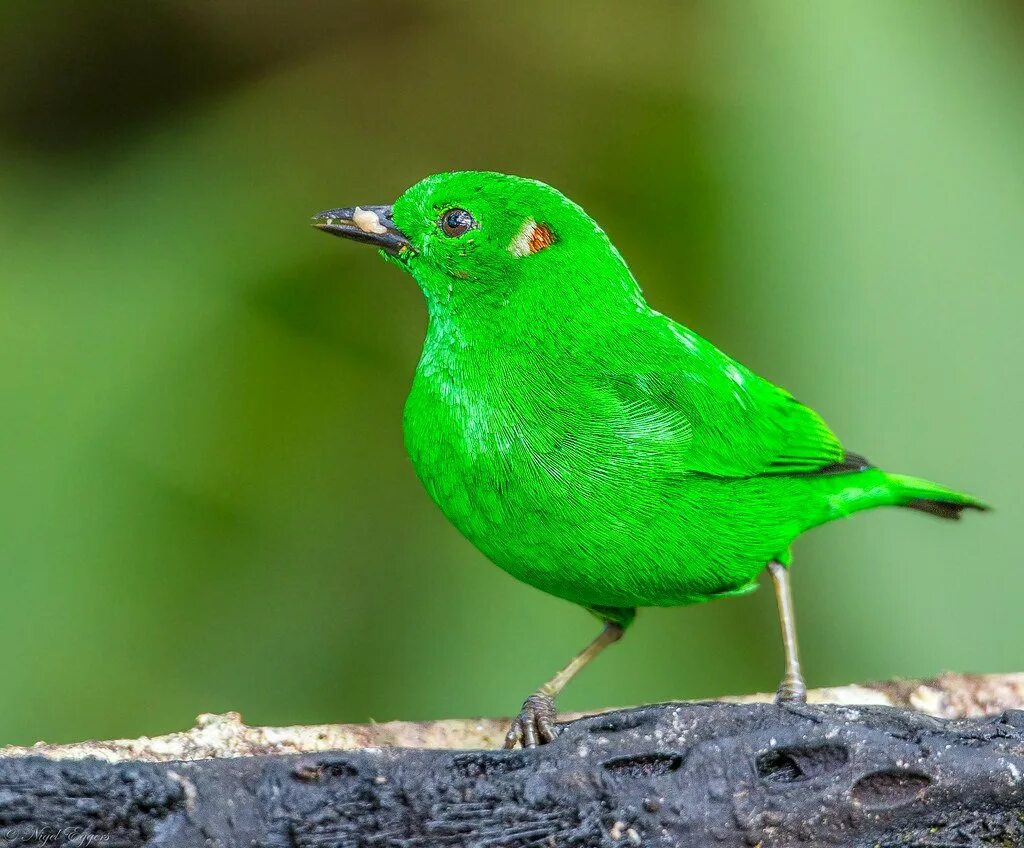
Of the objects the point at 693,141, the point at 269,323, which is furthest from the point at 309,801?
the point at 693,141

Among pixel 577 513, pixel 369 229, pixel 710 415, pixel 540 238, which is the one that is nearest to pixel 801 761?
pixel 577 513

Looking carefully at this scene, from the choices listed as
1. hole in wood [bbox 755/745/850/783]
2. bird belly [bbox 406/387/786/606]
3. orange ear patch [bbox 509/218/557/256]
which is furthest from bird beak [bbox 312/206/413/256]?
hole in wood [bbox 755/745/850/783]

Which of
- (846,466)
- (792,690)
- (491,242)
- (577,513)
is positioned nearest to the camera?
(577,513)

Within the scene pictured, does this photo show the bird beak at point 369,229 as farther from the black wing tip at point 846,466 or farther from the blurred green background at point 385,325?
the blurred green background at point 385,325

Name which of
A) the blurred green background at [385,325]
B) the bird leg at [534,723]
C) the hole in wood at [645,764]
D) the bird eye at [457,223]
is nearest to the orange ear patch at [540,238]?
the bird eye at [457,223]

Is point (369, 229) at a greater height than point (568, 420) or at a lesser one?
greater

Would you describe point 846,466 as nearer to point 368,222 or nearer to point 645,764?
point 645,764

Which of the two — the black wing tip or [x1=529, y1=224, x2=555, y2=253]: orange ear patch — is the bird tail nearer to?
the black wing tip

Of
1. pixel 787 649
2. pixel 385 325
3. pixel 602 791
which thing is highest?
pixel 385 325

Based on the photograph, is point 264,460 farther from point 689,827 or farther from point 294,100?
point 689,827
